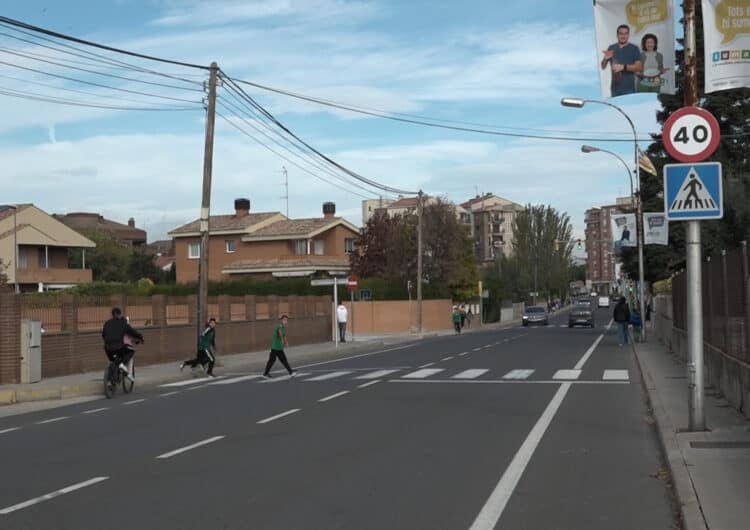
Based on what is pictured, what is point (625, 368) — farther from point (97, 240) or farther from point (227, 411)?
point (97, 240)

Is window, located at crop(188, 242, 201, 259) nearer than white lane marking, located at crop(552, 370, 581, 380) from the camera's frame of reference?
No

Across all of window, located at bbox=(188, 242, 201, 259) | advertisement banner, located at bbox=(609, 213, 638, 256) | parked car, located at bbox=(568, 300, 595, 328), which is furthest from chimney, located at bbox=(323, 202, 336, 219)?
advertisement banner, located at bbox=(609, 213, 638, 256)

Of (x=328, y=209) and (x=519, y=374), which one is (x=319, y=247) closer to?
(x=328, y=209)

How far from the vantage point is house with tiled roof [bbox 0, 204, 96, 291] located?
217 ft

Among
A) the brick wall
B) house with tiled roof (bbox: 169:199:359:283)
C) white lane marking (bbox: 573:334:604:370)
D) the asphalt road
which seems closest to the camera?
the asphalt road

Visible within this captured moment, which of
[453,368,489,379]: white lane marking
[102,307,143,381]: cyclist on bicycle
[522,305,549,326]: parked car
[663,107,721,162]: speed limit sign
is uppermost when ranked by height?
[663,107,721,162]: speed limit sign

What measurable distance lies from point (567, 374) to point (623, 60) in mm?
13421

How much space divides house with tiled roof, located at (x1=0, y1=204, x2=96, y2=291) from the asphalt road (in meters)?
48.4

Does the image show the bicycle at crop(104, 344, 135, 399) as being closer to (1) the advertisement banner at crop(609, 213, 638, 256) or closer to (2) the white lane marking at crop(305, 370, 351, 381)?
(2) the white lane marking at crop(305, 370, 351, 381)

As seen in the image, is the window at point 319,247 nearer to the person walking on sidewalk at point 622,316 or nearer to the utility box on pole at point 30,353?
the person walking on sidewalk at point 622,316

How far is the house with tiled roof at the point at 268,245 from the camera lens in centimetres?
7606

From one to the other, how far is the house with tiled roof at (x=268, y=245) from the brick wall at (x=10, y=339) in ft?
162

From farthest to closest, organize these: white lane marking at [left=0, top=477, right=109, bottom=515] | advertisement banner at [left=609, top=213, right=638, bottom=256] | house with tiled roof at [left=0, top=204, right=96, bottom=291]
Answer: house with tiled roof at [left=0, top=204, right=96, bottom=291] < advertisement banner at [left=609, top=213, right=638, bottom=256] < white lane marking at [left=0, top=477, right=109, bottom=515]

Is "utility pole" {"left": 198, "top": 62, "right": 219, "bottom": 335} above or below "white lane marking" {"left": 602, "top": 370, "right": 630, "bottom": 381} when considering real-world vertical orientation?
above
